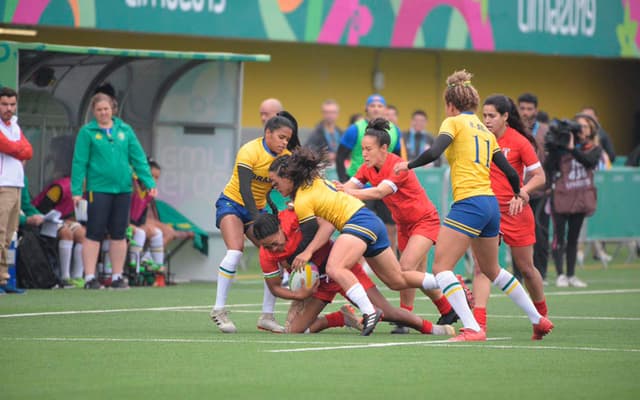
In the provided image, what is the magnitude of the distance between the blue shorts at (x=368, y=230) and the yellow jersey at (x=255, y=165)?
100 centimetres

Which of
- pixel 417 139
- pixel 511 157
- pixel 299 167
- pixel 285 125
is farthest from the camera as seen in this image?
pixel 417 139

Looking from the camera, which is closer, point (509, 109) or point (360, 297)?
point (360, 297)

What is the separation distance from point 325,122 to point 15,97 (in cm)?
652

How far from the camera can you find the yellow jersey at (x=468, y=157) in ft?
35.4

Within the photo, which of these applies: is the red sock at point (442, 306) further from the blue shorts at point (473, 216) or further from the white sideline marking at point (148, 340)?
the white sideline marking at point (148, 340)

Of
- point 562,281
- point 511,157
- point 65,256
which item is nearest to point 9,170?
point 65,256

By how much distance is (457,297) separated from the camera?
10711 mm

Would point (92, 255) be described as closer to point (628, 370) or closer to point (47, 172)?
point (47, 172)

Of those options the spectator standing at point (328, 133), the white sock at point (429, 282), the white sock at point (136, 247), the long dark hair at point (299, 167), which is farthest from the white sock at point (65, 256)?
the white sock at point (429, 282)

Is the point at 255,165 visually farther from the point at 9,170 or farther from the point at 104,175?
the point at 104,175

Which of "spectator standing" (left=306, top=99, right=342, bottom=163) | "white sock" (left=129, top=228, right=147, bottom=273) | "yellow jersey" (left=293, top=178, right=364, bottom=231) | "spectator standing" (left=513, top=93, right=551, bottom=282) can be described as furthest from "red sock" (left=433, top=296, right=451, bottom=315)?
"spectator standing" (left=306, top=99, right=342, bottom=163)

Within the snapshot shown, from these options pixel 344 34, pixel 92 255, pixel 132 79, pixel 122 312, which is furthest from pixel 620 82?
pixel 122 312

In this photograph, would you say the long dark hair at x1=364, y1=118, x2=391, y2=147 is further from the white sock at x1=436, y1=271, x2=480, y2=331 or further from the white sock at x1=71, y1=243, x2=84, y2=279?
the white sock at x1=71, y1=243, x2=84, y2=279

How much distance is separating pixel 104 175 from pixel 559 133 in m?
5.83
